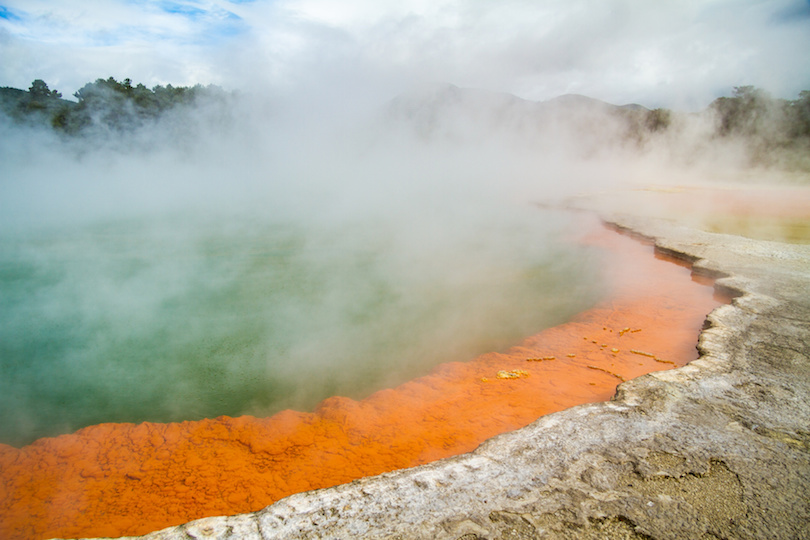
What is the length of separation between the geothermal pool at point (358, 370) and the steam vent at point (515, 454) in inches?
0.5

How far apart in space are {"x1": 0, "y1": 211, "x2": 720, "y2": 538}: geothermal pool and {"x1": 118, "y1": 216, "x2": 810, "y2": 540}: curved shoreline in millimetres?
475

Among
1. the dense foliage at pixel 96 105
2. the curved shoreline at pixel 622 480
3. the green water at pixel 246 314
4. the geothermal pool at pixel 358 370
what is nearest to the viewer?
the curved shoreline at pixel 622 480

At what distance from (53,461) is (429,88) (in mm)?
26840

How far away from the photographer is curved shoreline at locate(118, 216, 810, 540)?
42.9 inches

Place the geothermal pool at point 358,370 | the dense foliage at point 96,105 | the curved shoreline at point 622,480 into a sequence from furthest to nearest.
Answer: the dense foliage at point 96,105, the geothermal pool at point 358,370, the curved shoreline at point 622,480

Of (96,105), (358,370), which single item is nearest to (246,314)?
(358,370)

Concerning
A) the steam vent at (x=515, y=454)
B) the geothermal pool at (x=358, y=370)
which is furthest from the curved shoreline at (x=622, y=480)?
the geothermal pool at (x=358, y=370)

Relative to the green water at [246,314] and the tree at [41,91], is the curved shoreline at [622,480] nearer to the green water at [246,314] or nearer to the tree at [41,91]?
the green water at [246,314]

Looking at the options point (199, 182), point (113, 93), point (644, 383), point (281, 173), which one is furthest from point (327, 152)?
point (644, 383)

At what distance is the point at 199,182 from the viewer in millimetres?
11898

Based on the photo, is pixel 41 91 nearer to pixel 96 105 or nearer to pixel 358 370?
pixel 96 105

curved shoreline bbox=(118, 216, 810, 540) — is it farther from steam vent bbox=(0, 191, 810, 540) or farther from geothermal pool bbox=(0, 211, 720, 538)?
geothermal pool bbox=(0, 211, 720, 538)

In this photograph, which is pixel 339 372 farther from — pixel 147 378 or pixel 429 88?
pixel 429 88

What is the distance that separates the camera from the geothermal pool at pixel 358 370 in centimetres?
172
